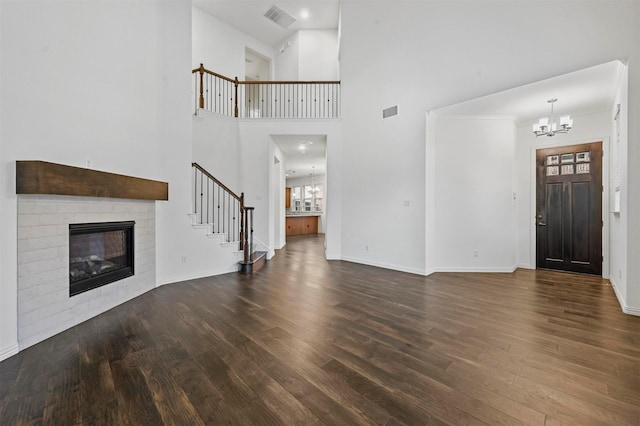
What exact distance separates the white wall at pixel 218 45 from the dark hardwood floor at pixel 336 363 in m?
6.51

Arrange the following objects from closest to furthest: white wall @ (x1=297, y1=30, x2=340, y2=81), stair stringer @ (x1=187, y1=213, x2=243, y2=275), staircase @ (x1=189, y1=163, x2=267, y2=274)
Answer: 1. stair stringer @ (x1=187, y1=213, x2=243, y2=275)
2. staircase @ (x1=189, y1=163, x2=267, y2=274)
3. white wall @ (x1=297, y1=30, x2=340, y2=81)

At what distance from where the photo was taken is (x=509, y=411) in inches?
60.9

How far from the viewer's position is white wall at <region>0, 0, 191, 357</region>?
2.18 m

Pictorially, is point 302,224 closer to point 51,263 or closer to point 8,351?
point 51,263

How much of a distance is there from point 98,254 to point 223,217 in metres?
2.82

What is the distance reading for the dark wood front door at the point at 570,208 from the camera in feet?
15.6

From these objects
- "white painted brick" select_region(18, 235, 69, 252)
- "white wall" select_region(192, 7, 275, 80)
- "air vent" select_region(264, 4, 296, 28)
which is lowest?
"white painted brick" select_region(18, 235, 69, 252)

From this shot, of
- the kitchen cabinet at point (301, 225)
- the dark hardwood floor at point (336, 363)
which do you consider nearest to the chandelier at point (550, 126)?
the dark hardwood floor at point (336, 363)

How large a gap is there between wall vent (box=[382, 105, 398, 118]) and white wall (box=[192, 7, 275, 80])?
4.86m

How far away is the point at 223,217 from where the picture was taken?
19.4 ft

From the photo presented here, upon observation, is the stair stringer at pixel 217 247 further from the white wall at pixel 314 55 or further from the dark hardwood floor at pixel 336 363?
the white wall at pixel 314 55

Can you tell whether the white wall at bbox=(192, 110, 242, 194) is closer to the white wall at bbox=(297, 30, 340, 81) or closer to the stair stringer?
the stair stringer

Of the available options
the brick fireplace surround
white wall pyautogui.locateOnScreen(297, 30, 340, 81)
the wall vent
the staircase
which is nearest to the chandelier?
the wall vent

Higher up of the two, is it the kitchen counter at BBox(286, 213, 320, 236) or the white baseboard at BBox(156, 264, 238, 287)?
the kitchen counter at BBox(286, 213, 320, 236)
